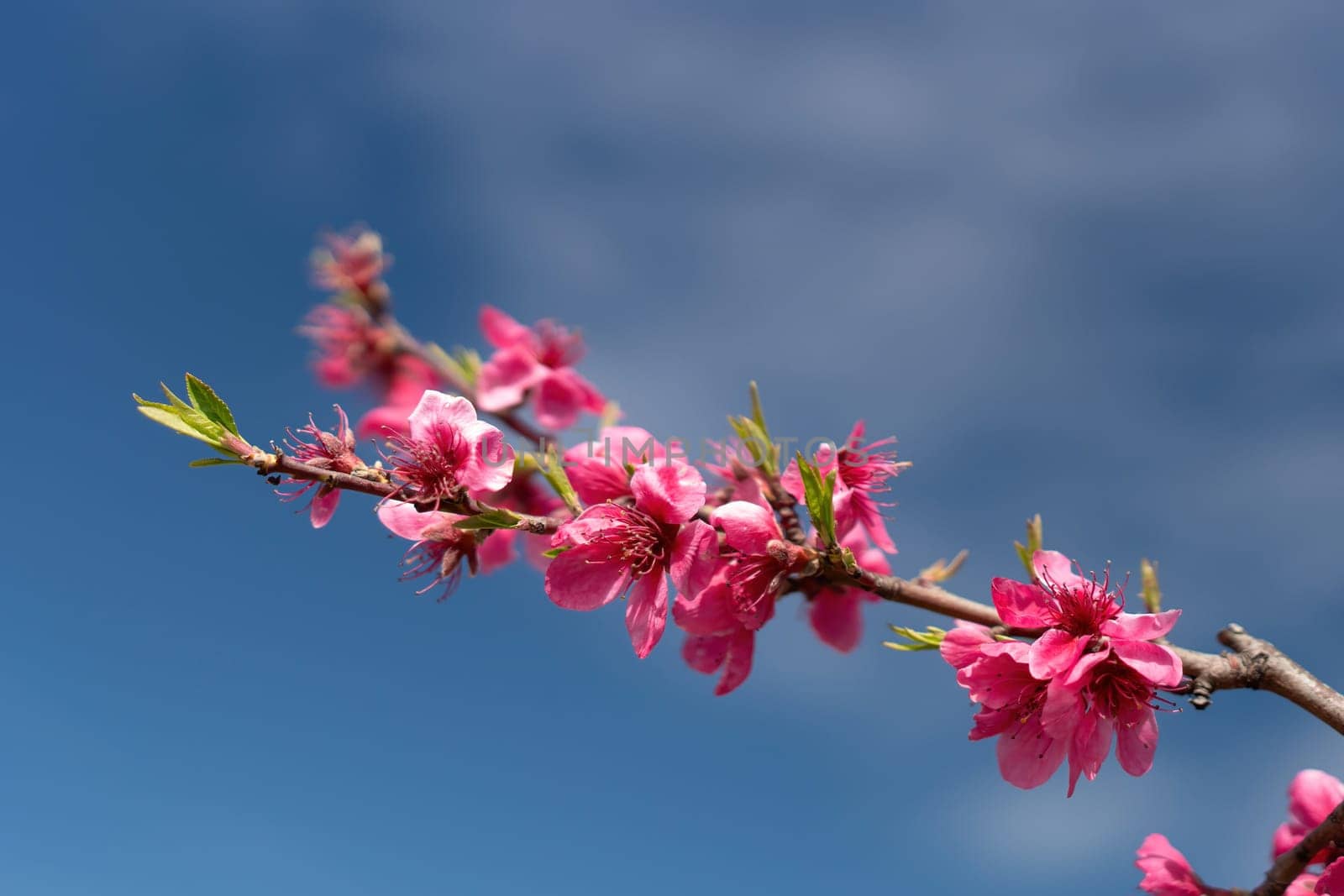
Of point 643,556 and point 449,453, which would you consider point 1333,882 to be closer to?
point 643,556

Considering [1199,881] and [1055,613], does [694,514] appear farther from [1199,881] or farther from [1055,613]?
[1199,881]

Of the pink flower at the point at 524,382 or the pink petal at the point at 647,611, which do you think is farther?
the pink flower at the point at 524,382

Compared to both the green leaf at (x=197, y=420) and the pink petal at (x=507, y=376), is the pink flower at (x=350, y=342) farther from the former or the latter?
the green leaf at (x=197, y=420)

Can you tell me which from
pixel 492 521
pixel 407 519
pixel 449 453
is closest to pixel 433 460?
pixel 449 453

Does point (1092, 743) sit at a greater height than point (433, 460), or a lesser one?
lesser

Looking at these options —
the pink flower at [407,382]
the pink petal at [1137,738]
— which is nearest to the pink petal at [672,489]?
the pink petal at [1137,738]

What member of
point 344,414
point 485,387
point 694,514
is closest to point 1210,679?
point 694,514
